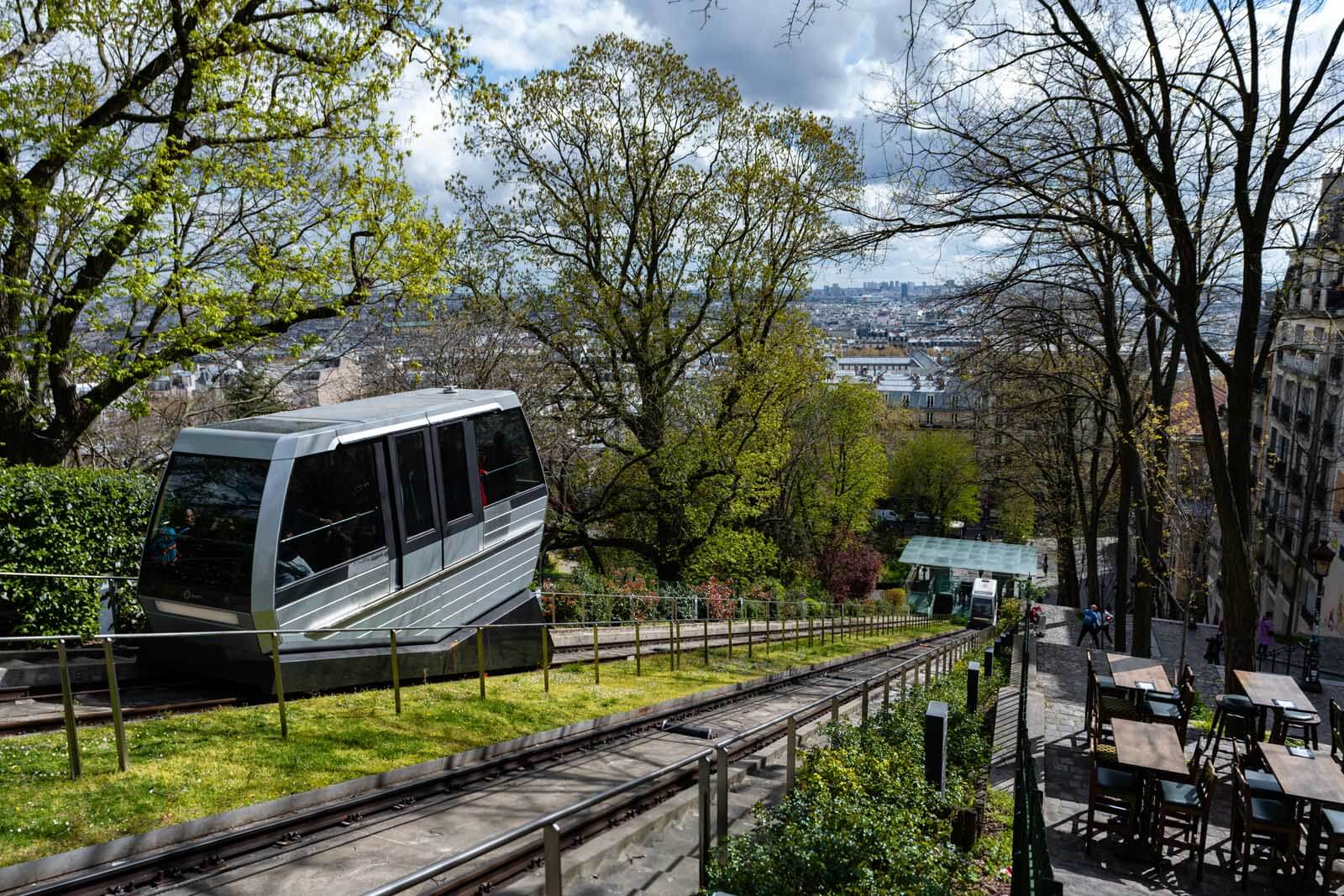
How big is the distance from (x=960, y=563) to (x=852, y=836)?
1250 inches

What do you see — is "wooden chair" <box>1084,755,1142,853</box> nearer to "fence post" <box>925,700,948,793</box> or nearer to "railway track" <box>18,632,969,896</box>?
"fence post" <box>925,700,948,793</box>

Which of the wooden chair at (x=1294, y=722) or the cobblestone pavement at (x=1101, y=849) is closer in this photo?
the cobblestone pavement at (x=1101, y=849)

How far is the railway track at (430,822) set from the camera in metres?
5.10

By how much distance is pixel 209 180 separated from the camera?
1290 centimetres

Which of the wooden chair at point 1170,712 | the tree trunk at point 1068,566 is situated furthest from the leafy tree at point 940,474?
the wooden chair at point 1170,712

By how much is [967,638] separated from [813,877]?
1637 cm

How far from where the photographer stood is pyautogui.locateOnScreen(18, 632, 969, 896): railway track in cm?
510

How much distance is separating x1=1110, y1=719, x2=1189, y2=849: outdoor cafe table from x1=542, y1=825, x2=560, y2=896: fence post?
16.7 ft

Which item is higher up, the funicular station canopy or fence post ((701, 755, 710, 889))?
fence post ((701, 755, 710, 889))

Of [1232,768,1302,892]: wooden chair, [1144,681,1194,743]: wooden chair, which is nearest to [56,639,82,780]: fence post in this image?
[1232,768,1302,892]: wooden chair

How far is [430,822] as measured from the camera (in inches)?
250

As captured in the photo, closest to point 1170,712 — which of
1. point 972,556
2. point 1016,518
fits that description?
point 972,556

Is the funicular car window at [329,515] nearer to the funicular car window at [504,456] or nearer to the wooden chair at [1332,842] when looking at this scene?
the funicular car window at [504,456]

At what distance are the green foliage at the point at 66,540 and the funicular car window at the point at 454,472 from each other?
3862mm
